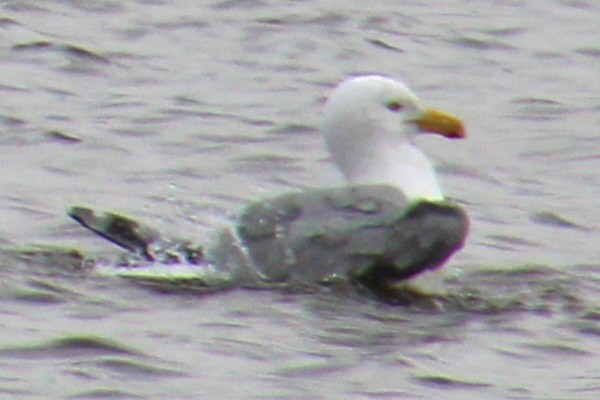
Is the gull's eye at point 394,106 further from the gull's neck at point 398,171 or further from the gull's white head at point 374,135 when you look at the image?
the gull's neck at point 398,171

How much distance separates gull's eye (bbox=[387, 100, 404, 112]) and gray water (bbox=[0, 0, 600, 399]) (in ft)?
2.86

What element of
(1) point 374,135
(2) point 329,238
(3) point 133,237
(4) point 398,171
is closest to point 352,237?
(2) point 329,238

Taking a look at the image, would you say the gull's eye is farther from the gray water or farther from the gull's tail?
the gull's tail

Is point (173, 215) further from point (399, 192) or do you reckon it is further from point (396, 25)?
point (396, 25)

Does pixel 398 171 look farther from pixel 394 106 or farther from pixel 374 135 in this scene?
pixel 394 106

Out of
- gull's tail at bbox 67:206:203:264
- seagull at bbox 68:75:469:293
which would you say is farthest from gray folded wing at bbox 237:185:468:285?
gull's tail at bbox 67:206:203:264

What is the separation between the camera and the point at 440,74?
56.7ft

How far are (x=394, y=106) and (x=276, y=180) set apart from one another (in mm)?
2092

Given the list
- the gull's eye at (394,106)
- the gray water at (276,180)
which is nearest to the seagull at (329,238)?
the gray water at (276,180)

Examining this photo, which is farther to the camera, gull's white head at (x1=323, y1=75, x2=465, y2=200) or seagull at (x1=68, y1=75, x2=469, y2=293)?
gull's white head at (x1=323, y1=75, x2=465, y2=200)

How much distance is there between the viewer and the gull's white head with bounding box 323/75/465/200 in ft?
40.2

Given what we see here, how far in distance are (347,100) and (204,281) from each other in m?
1.32

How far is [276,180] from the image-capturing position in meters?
14.4

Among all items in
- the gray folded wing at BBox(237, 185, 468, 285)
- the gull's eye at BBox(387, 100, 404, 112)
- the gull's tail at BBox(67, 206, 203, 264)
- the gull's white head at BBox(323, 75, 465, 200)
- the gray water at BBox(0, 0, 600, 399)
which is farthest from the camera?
the gull's eye at BBox(387, 100, 404, 112)
